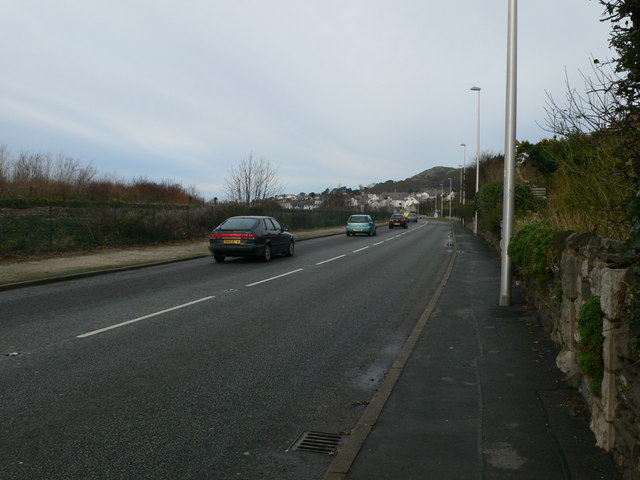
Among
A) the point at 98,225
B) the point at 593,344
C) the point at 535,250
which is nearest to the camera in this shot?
the point at 593,344

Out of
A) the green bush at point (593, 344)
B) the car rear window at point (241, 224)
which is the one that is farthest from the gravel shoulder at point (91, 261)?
the green bush at point (593, 344)

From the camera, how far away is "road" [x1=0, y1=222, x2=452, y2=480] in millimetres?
3865

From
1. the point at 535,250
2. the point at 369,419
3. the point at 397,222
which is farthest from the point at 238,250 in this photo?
the point at 397,222

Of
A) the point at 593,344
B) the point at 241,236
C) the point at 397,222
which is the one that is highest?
the point at 241,236

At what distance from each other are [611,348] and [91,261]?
1691 centimetres

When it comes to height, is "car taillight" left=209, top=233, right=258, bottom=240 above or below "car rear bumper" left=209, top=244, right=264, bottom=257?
above

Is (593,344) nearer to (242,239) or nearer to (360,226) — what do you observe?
(242,239)

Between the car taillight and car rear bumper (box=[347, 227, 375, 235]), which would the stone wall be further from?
car rear bumper (box=[347, 227, 375, 235])

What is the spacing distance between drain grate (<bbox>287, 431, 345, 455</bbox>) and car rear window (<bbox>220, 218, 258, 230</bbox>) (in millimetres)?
14399

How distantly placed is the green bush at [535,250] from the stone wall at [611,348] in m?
1.62

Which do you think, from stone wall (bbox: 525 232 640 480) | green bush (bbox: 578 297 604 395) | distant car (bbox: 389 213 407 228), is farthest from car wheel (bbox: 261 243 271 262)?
distant car (bbox: 389 213 407 228)

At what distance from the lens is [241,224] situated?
18.6 metres

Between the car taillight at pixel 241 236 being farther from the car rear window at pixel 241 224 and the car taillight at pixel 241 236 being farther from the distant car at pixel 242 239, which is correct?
the car rear window at pixel 241 224

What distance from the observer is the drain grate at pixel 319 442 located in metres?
4.06
